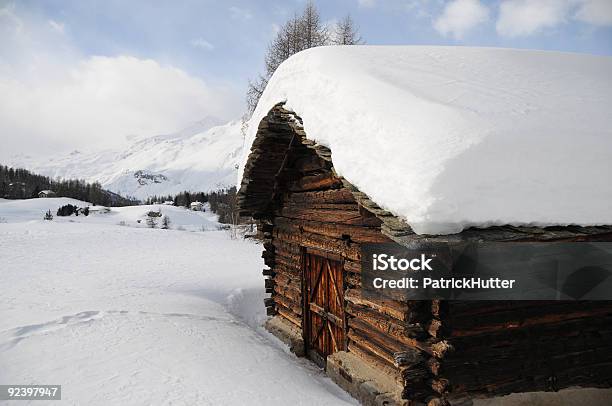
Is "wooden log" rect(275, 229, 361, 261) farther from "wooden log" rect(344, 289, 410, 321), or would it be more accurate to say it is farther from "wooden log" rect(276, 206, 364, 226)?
"wooden log" rect(344, 289, 410, 321)

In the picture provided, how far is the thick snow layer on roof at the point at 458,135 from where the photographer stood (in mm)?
3613

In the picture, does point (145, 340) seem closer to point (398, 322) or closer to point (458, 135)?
point (398, 322)

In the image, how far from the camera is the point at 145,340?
21.0 ft

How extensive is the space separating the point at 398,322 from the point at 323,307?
2.48 meters

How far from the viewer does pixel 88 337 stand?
21.0 feet

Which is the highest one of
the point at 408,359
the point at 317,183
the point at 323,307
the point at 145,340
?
the point at 317,183

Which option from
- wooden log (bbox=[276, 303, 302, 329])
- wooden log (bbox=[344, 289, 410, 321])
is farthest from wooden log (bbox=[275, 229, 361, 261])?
wooden log (bbox=[276, 303, 302, 329])

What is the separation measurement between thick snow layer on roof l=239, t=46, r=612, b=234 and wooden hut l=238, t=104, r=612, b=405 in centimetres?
18

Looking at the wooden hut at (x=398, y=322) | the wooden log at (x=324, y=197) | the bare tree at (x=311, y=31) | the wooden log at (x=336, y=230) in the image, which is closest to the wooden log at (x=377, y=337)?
the wooden hut at (x=398, y=322)

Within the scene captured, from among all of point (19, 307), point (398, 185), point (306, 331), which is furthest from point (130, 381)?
point (19, 307)

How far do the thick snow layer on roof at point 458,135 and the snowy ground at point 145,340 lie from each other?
315 centimetres

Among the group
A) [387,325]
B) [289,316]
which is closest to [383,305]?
[387,325]

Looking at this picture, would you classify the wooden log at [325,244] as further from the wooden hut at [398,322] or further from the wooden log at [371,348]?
the wooden log at [371,348]

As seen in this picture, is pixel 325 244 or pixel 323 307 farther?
pixel 323 307
